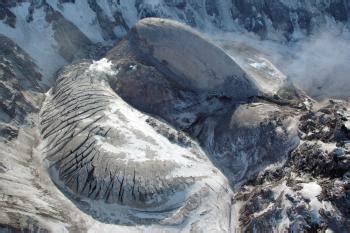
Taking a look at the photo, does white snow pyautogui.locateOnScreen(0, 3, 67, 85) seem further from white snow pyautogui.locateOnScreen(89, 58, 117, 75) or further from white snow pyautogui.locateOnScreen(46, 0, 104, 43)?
white snow pyautogui.locateOnScreen(89, 58, 117, 75)

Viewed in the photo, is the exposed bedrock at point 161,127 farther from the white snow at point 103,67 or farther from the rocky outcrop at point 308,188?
the rocky outcrop at point 308,188

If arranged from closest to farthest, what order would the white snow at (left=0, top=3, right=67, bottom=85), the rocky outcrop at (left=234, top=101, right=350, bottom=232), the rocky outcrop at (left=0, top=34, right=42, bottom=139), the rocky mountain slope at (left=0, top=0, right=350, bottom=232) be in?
the rocky outcrop at (left=234, top=101, right=350, bottom=232), the rocky mountain slope at (left=0, top=0, right=350, bottom=232), the rocky outcrop at (left=0, top=34, right=42, bottom=139), the white snow at (left=0, top=3, right=67, bottom=85)

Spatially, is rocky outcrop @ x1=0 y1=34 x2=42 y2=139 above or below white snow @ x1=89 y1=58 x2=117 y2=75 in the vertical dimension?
above

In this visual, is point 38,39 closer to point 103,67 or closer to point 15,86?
point 103,67

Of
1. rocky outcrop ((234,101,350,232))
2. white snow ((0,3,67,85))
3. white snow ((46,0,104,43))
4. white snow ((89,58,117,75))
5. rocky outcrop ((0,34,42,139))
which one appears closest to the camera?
rocky outcrop ((234,101,350,232))

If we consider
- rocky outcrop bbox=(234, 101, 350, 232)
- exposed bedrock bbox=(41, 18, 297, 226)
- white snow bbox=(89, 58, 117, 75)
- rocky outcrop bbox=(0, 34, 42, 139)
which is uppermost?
rocky outcrop bbox=(0, 34, 42, 139)

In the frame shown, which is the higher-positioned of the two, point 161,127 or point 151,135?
point 151,135

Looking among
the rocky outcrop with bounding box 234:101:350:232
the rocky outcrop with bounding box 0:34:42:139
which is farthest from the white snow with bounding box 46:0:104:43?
the rocky outcrop with bounding box 234:101:350:232

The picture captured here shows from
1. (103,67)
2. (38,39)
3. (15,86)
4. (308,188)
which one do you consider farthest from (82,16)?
(308,188)
